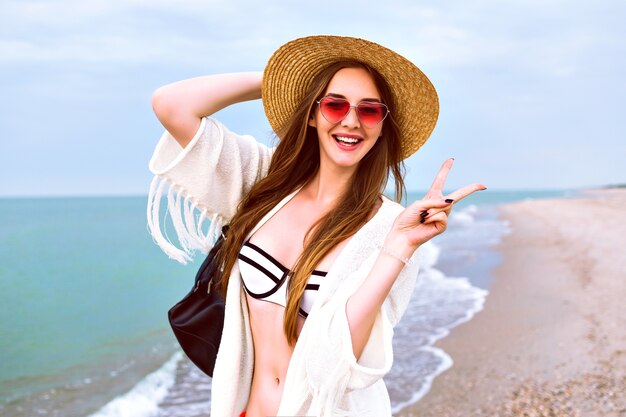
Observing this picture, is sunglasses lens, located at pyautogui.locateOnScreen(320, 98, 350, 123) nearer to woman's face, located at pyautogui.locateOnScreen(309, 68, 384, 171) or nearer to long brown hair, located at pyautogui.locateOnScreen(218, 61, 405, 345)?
woman's face, located at pyautogui.locateOnScreen(309, 68, 384, 171)

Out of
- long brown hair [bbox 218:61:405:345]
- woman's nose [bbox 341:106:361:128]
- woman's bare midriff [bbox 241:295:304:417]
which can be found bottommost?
woman's bare midriff [bbox 241:295:304:417]

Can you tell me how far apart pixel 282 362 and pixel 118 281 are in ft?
57.2

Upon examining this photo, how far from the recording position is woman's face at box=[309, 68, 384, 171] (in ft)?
8.14

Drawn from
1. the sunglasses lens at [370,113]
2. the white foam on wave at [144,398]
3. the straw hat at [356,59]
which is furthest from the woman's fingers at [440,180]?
the white foam on wave at [144,398]

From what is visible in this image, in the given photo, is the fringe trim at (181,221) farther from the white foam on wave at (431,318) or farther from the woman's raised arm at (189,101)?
the white foam on wave at (431,318)

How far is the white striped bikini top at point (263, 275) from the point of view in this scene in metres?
2.42

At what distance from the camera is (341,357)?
78.4 inches

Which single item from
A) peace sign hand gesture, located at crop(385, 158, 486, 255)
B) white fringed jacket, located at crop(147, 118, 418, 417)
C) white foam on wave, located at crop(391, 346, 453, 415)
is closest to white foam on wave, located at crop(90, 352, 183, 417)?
white foam on wave, located at crop(391, 346, 453, 415)

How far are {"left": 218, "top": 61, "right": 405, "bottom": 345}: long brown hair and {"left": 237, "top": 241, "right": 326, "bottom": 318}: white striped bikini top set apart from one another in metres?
0.05

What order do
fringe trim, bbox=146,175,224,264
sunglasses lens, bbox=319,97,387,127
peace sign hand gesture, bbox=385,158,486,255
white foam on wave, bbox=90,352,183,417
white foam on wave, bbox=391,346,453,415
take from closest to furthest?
1. peace sign hand gesture, bbox=385,158,486,255
2. sunglasses lens, bbox=319,97,387,127
3. fringe trim, bbox=146,175,224,264
4. white foam on wave, bbox=391,346,453,415
5. white foam on wave, bbox=90,352,183,417

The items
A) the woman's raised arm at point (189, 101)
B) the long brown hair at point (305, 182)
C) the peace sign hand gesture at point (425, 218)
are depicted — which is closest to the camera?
the peace sign hand gesture at point (425, 218)

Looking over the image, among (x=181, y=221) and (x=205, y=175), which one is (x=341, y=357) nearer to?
(x=205, y=175)

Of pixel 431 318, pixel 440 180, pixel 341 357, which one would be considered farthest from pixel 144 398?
pixel 440 180

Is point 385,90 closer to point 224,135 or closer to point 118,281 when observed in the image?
point 224,135
